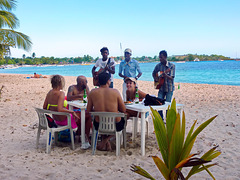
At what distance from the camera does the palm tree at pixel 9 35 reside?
15367mm

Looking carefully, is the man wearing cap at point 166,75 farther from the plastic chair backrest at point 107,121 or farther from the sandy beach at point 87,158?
the plastic chair backrest at point 107,121

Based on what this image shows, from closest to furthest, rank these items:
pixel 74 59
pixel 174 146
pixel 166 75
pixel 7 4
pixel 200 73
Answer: pixel 174 146 < pixel 166 75 < pixel 7 4 < pixel 200 73 < pixel 74 59

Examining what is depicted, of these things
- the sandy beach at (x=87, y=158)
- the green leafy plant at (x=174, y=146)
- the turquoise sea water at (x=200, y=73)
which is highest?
the green leafy plant at (x=174, y=146)

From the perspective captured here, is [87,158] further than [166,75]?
No

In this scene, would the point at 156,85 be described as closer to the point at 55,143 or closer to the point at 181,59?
the point at 55,143

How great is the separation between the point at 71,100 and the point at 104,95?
1416 mm

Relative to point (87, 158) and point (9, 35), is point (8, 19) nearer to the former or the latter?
point (9, 35)

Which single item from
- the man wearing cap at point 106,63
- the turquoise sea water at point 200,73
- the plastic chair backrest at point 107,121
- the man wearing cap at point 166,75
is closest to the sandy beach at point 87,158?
the plastic chair backrest at point 107,121

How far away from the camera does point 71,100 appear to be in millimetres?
5055

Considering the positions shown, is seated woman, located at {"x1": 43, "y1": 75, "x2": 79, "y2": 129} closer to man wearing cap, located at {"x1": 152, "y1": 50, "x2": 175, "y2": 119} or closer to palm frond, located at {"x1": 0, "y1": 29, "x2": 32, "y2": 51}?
man wearing cap, located at {"x1": 152, "y1": 50, "x2": 175, "y2": 119}

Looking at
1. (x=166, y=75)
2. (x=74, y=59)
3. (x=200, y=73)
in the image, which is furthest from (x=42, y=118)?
(x=74, y=59)

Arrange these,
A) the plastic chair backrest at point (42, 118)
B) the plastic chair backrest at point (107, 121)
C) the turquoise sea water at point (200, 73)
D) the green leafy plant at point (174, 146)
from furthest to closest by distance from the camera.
Answer: the turquoise sea water at point (200, 73), the plastic chair backrest at point (42, 118), the plastic chair backrest at point (107, 121), the green leafy plant at point (174, 146)

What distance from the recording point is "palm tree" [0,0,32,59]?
15367 mm

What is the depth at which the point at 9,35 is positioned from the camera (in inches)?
619
